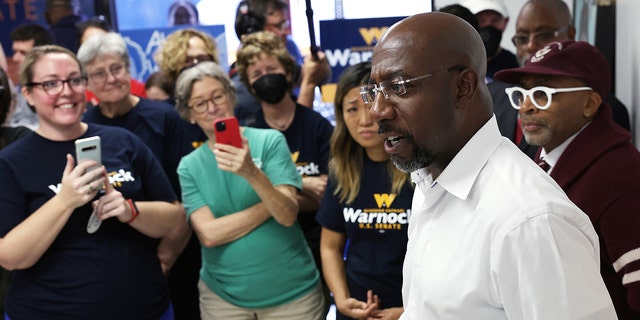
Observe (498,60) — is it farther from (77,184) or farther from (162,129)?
(77,184)

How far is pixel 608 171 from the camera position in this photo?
192cm

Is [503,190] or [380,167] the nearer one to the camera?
[503,190]

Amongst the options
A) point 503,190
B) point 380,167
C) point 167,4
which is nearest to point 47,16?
point 167,4

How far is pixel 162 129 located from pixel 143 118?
10 cm

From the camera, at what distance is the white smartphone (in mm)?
2531

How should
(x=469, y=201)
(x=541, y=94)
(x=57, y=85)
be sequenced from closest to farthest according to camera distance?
1. (x=469, y=201)
2. (x=541, y=94)
3. (x=57, y=85)

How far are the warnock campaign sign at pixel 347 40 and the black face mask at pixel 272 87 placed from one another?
52 cm

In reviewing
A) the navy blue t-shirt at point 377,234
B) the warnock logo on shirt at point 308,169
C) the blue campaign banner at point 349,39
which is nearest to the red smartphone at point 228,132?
the navy blue t-shirt at point 377,234

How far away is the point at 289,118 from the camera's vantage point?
3434 mm

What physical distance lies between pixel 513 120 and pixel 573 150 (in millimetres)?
870

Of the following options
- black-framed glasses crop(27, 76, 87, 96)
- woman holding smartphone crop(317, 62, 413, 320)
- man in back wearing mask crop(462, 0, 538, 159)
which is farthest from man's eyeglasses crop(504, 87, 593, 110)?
black-framed glasses crop(27, 76, 87, 96)

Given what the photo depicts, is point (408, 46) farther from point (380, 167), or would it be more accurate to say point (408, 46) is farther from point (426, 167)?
point (380, 167)

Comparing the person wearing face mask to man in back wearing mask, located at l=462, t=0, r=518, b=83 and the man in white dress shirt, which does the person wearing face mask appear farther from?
the man in white dress shirt

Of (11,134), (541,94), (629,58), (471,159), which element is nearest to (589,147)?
(541,94)
